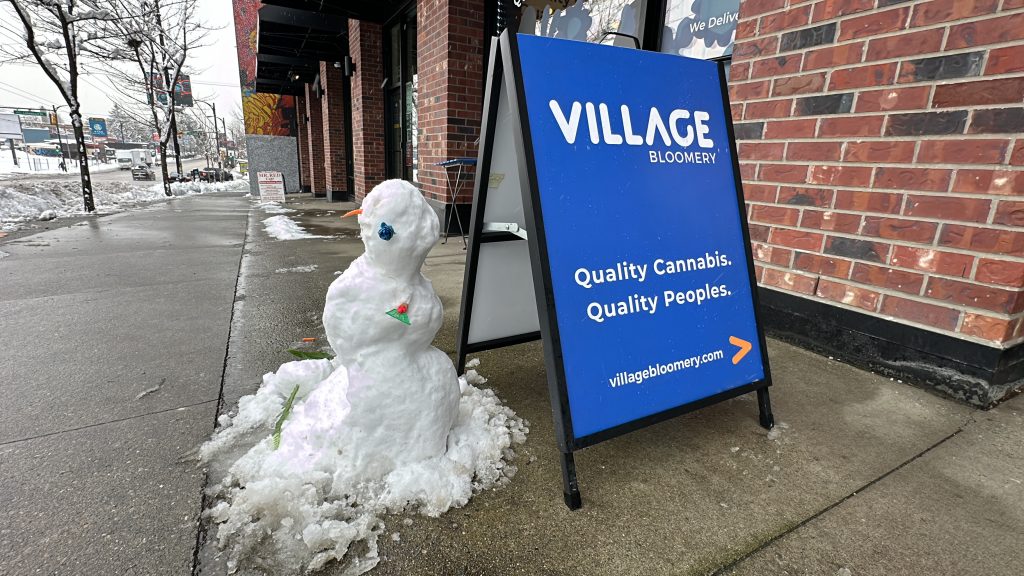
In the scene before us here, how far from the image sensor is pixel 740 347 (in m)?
1.94

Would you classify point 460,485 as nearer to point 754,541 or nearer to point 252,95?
point 754,541

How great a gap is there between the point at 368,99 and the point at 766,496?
979cm

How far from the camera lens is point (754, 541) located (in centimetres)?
142

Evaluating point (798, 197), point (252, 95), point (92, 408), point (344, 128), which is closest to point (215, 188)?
point (252, 95)

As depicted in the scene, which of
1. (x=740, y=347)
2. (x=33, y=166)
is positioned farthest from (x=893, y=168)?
(x=33, y=166)

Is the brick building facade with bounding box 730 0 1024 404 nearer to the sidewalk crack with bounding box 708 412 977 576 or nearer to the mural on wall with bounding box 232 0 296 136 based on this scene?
the sidewalk crack with bounding box 708 412 977 576

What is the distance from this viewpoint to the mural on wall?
1509cm

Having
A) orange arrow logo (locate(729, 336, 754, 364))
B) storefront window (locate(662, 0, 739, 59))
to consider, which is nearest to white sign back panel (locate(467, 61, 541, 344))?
orange arrow logo (locate(729, 336, 754, 364))

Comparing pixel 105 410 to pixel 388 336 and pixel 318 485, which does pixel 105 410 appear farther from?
pixel 388 336

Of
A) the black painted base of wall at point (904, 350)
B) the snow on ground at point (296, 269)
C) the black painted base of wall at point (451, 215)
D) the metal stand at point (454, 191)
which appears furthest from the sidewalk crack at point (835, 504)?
the black painted base of wall at point (451, 215)

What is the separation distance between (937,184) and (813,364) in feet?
3.53

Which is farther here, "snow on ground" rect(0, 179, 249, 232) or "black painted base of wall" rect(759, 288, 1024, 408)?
"snow on ground" rect(0, 179, 249, 232)

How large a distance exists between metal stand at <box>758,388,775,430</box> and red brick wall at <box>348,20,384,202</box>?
28.9 feet

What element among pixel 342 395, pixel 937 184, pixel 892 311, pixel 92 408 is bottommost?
pixel 92 408
